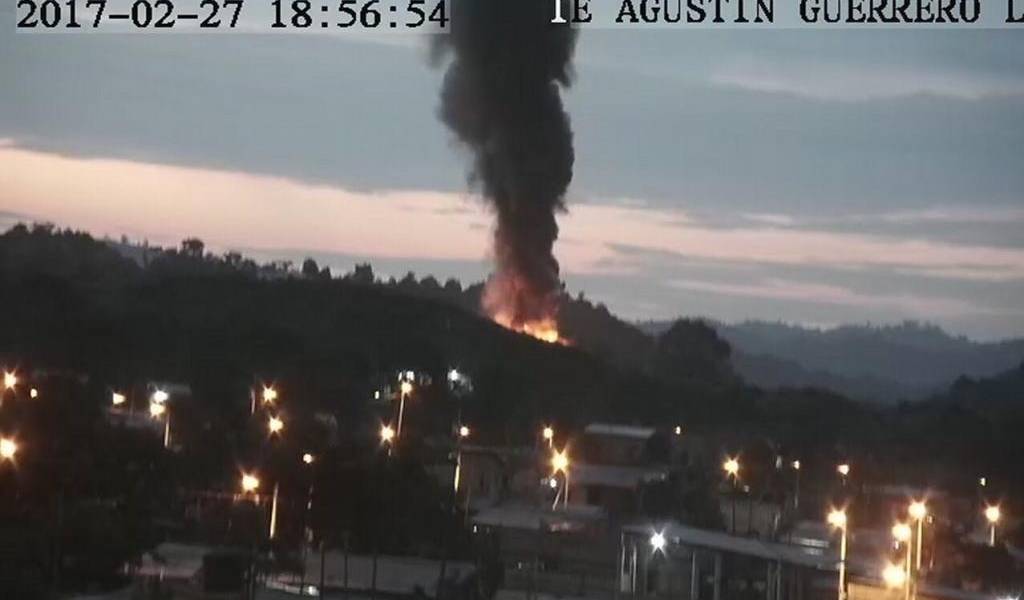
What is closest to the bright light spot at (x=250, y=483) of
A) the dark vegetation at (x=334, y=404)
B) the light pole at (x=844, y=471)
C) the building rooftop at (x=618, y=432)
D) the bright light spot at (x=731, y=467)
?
the dark vegetation at (x=334, y=404)

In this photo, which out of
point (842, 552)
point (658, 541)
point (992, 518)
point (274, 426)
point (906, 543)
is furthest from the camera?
point (274, 426)

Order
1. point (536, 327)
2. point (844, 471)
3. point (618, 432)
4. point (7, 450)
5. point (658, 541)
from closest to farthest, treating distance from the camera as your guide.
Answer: point (7, 450) < point (658, 541) < point (844, 471) < point (618, 432) < point (536, 327)

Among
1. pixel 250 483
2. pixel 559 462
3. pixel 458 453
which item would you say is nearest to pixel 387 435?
pixel 458 453

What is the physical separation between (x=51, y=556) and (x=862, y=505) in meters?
10.7

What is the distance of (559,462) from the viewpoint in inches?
723

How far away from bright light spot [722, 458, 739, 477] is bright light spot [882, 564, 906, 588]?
7.71 m

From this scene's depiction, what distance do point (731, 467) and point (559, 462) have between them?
116 inches

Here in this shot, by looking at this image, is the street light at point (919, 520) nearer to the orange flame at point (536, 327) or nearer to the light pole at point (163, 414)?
the light pole at point (163, 414)

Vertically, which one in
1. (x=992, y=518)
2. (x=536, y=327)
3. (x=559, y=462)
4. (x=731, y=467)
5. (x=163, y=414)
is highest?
(x=536, y=327)

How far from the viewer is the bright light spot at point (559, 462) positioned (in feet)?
60.3

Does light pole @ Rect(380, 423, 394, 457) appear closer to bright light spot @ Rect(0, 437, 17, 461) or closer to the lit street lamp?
the lit street lamp

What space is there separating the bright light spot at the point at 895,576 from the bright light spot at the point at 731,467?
7.71 metres

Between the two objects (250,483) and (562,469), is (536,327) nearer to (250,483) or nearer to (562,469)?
(562,469)

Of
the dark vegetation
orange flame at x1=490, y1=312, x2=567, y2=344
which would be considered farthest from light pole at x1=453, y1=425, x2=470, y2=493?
orange flame at x1=490, y1=312, x2=567, y2=344
